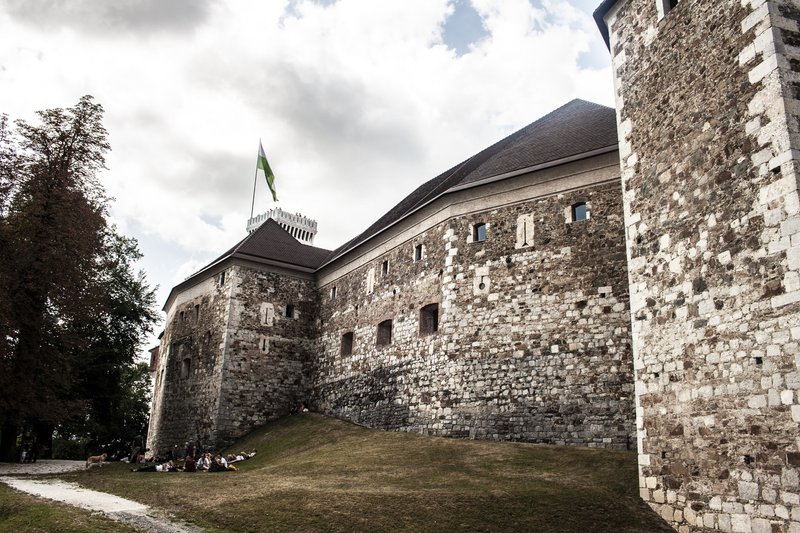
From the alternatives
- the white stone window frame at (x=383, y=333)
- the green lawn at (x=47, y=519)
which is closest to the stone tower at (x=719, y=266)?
the green lawn at (x=47, y=519)

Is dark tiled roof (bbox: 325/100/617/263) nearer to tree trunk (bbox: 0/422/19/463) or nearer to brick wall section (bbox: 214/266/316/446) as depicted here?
brick wall section (bbox: 214/266/316/446)

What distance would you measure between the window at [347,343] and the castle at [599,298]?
7 centimetres

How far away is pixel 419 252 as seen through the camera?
22.5m

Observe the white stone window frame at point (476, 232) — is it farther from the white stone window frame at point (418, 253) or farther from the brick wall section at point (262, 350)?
the brick wall section at point (262, 350)

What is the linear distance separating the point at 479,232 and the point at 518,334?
372 centimetres

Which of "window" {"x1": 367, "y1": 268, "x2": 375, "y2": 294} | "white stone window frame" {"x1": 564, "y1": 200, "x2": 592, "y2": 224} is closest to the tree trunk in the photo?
"window" {"x1": 367, "y1": 268, "x2": 375, "y2": 294}

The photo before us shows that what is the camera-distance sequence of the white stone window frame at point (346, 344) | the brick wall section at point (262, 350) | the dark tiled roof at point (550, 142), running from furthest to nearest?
1. the brick wall section at point (262, 350)
2. the white stone window frame at point (346, 344)
3. the dark tiled roof at point (550, 142)

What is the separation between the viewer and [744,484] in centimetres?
915

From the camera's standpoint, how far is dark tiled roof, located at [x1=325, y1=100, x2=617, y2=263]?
62.0ft

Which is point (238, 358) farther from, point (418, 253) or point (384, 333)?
point (418, 253)

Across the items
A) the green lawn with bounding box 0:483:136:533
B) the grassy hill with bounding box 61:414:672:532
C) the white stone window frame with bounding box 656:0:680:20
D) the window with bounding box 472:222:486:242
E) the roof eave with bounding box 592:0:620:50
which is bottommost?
the green lawn with bounding box 0:483:136:533

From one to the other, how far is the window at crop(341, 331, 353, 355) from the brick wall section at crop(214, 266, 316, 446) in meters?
3.06

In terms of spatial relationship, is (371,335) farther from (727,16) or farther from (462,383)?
(727,16)

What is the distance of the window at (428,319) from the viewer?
21156mm
